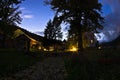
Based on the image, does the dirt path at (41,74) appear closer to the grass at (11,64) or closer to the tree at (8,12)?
the grass at (11,64)

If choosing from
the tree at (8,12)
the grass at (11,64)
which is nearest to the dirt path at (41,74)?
the grass at (11,64)

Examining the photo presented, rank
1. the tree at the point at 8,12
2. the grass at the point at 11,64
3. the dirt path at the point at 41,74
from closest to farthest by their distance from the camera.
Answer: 1. the dirt path at the point at 41,74
2. the grass at the point at 11,64
3. the tree at the point at 8,12

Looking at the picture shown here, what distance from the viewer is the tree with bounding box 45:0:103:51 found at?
45.7 meters

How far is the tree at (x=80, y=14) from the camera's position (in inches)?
1800

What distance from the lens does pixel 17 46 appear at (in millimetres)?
55438

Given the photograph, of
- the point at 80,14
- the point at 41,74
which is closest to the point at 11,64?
the point at 41,74

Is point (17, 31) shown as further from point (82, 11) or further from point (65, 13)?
point (82, 11)

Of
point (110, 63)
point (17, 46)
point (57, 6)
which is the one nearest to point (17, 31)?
point (17, 46)

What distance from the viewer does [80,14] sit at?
4709 centimetres

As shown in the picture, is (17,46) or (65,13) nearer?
(65,13)

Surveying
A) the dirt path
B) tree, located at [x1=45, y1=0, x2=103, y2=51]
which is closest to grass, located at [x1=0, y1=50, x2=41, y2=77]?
the dirt path

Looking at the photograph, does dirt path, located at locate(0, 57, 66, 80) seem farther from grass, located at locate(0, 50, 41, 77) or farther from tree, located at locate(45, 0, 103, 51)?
tree, located at locate(45, 0, 103, 51)

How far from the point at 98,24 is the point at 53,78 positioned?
1378 inches

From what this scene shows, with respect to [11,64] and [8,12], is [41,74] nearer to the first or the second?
[11,64]
